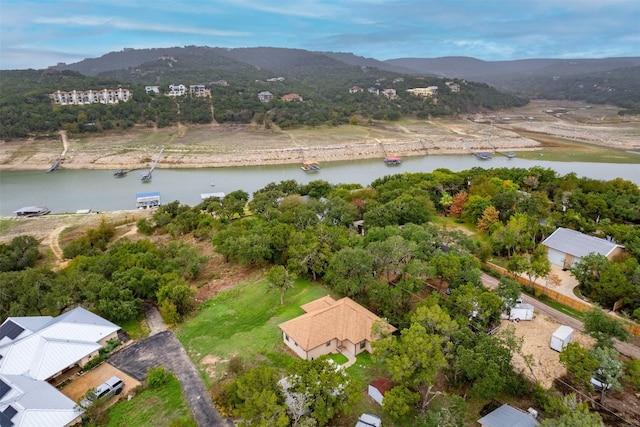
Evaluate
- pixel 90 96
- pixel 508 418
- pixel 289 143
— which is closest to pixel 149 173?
pixel 289 143

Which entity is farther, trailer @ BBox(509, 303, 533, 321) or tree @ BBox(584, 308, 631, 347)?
trailer @ BBox(509, 303, 533, 321)

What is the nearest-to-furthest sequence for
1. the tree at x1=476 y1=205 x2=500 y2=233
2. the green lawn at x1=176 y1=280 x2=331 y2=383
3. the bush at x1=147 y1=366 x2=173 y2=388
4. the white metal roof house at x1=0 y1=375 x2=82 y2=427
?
the white metal roof house at x1=0 y1=375 x2=82 y2=427
the bush at x1=147 y1=366 x2=173 y2=388
the green lawn at x1=176 y1=280 x2=331 y2=383
the tree at x1=476 y1=205 x2=500 y2=233

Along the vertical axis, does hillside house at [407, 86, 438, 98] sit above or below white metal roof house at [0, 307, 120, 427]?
above

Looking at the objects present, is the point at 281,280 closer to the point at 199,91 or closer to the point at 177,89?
the point at 199,91

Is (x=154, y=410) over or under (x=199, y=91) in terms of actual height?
under

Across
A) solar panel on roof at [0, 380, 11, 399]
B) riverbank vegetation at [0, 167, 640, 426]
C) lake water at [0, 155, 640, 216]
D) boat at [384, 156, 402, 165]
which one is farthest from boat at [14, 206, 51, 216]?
boat at [384, 156, 402, 165]

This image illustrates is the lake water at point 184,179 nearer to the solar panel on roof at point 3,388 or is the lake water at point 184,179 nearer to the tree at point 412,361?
the solar panel on roof at point 3,388

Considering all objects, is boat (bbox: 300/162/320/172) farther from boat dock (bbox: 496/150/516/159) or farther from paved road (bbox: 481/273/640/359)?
paved road (bbox: 481/273/640/359)
